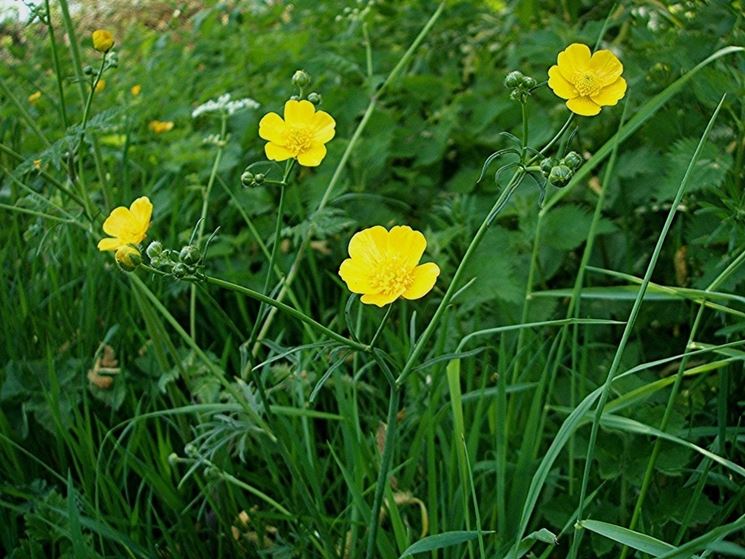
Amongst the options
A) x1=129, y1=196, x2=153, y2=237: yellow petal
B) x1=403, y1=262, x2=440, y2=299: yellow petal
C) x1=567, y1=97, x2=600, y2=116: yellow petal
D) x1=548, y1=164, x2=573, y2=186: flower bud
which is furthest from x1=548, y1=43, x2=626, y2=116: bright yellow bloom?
x1=129, y1=196, x2=153, y2=237: yellow petal

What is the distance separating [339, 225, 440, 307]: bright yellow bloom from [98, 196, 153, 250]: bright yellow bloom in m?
0.25

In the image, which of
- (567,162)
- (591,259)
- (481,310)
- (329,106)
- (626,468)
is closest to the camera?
(567,162)

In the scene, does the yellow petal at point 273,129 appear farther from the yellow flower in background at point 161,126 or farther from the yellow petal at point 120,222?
the yellow flower in background at point 161,126

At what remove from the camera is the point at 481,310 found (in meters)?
1.75

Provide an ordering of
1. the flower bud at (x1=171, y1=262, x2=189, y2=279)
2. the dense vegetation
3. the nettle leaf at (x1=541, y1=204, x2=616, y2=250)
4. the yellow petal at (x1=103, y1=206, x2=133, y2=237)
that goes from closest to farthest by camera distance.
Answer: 1. the flower bud at (x1=171, y1=262, x2=189, y2=279)
2. the yellow petal at (x1=103, y1=206, x2=133, y2=237)
3. the dense vegetation
4. the nettle leaf at (x1=541, y1=204, x2=616, y2=250)

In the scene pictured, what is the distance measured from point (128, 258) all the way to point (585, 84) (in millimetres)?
487

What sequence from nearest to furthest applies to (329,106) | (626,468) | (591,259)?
(626,468), (591,259), (329,106)

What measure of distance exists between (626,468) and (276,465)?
19.5 inches

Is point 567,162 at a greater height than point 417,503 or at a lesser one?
greater

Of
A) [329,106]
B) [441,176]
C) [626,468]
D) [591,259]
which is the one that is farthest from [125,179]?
[626,468]

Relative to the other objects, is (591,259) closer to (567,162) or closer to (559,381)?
(559,381)

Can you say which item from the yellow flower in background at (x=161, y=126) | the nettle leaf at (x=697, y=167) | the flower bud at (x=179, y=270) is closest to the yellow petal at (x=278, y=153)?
the flower bud at (x=179, y=270)

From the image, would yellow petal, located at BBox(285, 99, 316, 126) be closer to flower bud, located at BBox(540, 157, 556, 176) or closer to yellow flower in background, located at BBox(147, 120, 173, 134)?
flower bud, located at BBox(540, 157, 556, 176)

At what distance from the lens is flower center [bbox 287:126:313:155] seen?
110 cm
